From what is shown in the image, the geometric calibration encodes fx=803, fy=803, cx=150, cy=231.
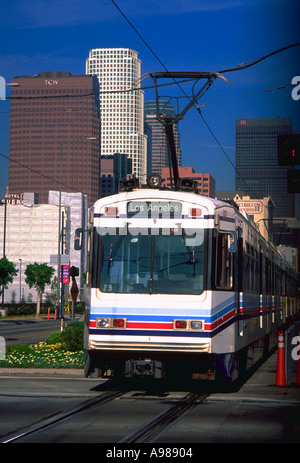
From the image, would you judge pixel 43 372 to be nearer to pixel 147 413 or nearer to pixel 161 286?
pixel 161 286

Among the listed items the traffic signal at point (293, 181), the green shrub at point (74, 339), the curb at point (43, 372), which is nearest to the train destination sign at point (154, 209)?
the traffic signal at point (293, 181)

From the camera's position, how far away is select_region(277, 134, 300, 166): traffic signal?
45.3 feet

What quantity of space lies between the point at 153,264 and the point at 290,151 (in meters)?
3.15

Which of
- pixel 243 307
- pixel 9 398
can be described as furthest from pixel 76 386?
pixel 243 307

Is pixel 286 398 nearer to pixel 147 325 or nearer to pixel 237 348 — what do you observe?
pixel 237 348

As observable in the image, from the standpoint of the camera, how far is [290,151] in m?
13.9

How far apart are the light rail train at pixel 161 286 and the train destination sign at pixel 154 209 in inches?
0.7

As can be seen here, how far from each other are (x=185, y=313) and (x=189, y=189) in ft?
8.32

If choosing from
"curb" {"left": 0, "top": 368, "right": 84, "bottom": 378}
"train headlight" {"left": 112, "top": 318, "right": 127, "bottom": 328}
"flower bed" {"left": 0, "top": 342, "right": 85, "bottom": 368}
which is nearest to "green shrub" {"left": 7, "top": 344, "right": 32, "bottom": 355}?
"flower bed" {"left": 0, "top": 342, "right": 85, "bottom": 368}

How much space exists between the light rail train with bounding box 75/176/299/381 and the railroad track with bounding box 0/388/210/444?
1.61 ft

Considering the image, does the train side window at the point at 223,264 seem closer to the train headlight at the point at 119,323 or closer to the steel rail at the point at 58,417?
the train headlight at the point at 119,323

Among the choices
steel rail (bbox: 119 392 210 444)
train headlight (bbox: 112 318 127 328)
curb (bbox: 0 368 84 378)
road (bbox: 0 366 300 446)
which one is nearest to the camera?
steel rail (bbox: 119 392 210 444)

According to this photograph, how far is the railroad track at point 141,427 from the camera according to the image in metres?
8.70

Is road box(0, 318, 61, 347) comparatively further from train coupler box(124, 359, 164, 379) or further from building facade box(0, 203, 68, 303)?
building facade box(0, 203, 68, 303)
